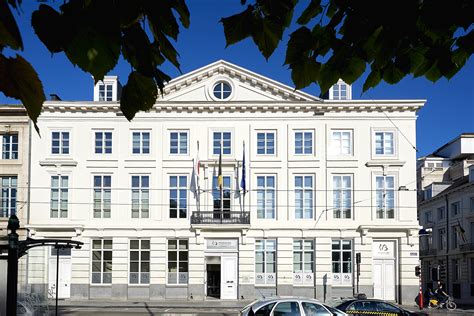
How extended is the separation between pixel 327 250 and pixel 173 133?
1380 cm

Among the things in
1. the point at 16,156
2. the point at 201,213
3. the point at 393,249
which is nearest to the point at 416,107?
the point at 393,249

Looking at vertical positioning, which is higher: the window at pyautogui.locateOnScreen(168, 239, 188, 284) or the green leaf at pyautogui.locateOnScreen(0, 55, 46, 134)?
the green leaf at pyautogui.locateOnScreen(0, 55, 46, 134)

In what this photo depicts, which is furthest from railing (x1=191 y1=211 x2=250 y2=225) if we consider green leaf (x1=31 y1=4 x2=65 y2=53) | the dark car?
green leaf (x1=31 y1=4 x2=65 y2=53)

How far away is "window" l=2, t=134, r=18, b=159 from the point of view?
4462 cm

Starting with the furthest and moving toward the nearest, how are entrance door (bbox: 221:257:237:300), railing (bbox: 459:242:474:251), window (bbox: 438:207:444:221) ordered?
window (bbox: 438:207:444:221)
railing (bbox: 459:242:474:251)
entrance door (bbox: 221:257:237:300)

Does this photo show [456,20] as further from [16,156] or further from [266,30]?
[16,156]

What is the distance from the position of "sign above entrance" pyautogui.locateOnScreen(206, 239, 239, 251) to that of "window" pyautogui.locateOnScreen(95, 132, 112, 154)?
382 inches

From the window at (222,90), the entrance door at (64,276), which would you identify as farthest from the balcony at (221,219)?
the entrance door at (64,276)

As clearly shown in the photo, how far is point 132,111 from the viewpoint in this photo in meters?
2.71

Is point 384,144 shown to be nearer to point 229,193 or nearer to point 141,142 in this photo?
point 229,193

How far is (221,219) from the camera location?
1719 inches

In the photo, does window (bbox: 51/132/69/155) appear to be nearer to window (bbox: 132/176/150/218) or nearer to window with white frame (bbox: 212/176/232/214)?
window (bbox: 132/176/150/218)

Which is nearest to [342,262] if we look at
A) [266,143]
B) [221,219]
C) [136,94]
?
[221,219]

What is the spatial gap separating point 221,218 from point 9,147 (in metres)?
16.1
